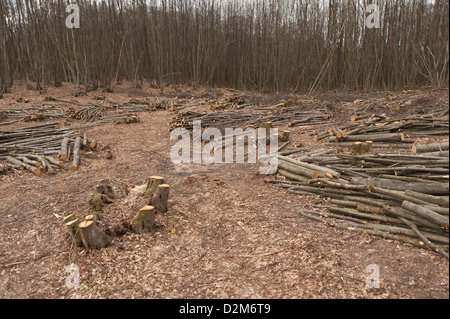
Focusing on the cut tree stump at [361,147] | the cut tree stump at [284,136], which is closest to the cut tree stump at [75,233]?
the cut tree stump at [361,147]

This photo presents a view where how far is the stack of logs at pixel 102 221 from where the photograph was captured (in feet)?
9.45

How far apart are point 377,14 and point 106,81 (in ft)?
36.8

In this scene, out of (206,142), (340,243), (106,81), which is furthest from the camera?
(106,81)

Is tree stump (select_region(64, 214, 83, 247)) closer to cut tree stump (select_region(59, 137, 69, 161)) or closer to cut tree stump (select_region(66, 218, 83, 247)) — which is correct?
cut tree stump (select_region(66, 218, 83, 247))

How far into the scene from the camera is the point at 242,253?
286cm

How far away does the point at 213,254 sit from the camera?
288 cm

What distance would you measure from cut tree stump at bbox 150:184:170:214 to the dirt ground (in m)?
0.11

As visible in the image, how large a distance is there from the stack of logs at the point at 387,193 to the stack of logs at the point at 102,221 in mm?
1669

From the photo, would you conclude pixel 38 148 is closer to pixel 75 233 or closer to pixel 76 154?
pixel 76 154

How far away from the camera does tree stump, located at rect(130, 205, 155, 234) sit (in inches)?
124

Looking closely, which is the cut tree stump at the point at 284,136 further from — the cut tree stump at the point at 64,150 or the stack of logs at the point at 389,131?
the cut tree stump at the point at 64,150

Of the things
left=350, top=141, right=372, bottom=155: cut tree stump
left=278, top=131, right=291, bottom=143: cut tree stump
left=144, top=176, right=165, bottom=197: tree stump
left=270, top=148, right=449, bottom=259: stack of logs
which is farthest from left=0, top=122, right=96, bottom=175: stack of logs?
left=350, top=141, right=372, bottom=155: cut tree stump

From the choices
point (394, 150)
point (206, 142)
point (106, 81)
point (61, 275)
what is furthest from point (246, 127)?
point (106, 81)

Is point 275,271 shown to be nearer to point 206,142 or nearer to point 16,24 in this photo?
point 206,142
